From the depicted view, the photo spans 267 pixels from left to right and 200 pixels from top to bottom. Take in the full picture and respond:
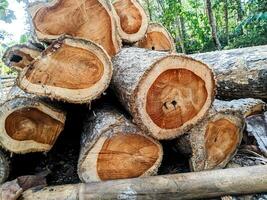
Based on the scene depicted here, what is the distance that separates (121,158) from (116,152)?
0.07 m

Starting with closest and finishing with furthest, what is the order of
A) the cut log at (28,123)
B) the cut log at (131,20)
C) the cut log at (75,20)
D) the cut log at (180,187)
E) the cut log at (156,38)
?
the cut log at (180,187) → the cut log at (28,123) → the cut log at (75,20) → the cut log at (131,20) → the cut log at (156,38)

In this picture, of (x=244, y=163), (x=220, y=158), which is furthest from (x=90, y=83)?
(x=244, y=163)

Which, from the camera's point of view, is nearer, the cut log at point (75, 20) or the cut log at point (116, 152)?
the cut log at point (116, 152)

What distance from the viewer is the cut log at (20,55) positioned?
3.55 m

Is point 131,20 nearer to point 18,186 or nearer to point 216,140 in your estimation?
point 216,140

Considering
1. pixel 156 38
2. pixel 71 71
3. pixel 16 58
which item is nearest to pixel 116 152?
pixel 71 71

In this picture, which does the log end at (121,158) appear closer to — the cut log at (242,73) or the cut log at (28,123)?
the cut log at (28,123)

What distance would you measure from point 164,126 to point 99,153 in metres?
0.51

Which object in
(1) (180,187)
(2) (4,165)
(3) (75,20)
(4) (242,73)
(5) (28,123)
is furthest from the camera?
(3) (75,20)

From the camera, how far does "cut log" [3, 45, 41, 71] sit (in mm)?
3553

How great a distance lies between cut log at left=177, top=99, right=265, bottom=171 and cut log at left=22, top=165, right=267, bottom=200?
0.79 feet

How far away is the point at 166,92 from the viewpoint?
2.28 meters

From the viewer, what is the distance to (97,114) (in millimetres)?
2637

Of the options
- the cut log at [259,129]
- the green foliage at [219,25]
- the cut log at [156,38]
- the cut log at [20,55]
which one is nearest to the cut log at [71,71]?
the cut log at [20,55]
